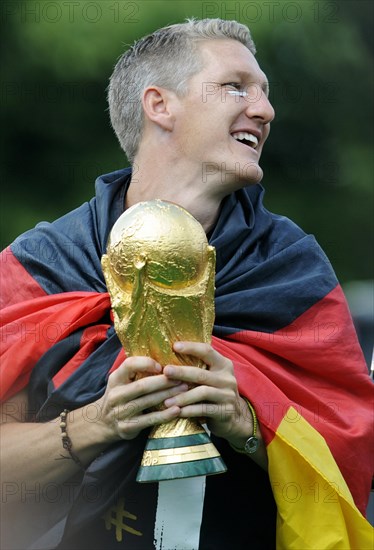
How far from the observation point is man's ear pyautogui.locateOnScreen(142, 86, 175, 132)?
3.68 m

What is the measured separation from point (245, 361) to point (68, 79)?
427cm

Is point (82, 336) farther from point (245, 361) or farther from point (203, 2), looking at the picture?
point (203, 2)

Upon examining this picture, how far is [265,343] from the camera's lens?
3.45 meters

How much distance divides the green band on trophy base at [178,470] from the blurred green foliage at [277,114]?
4.30m

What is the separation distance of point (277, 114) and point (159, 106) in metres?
4.03

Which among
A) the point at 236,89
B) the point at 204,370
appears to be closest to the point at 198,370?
the point at 204,370

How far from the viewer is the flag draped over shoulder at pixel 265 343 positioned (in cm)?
325

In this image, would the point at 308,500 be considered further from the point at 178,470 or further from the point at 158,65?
the point at 158,65

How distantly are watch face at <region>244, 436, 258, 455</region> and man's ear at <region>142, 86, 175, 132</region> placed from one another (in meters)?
0.91

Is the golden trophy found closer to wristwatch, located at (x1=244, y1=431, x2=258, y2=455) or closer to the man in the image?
the man

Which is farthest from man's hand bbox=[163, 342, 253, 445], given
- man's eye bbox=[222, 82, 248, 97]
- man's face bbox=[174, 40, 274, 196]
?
man's eye bbox=[222, 82, 248, 97]

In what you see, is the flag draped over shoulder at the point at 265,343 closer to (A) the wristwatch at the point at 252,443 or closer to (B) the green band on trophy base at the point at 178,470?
(A) the wristwatch at the point at 252,443

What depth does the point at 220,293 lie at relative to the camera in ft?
11.6

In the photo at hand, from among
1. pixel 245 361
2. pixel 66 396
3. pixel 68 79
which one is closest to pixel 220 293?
pixel 245 361
